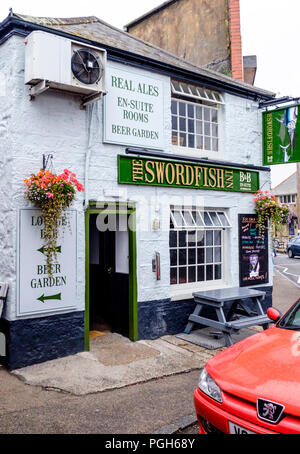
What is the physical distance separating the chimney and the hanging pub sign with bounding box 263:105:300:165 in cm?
310

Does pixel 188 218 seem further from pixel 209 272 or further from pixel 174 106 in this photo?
pixel 174 106

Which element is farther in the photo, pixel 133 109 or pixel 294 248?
→ pixel 294 248

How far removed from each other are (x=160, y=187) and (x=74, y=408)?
4.43 m

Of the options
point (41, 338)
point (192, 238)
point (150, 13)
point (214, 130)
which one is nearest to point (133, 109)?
point (214, 130)

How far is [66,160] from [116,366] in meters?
3.47

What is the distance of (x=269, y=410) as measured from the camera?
2945 mm

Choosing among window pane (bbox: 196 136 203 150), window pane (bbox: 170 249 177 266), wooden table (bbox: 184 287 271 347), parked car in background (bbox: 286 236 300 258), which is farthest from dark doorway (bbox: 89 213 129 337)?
parked car in background (bbox: 286 236 300 258)

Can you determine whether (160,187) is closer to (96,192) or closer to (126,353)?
(96,192)

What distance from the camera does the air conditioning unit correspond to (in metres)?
5.80

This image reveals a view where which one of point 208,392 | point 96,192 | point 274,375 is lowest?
point 208,392

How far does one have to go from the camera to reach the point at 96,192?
6.93 m

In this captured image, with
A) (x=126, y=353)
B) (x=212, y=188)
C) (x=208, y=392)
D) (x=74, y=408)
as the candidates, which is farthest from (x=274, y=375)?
(x=212, y=188)

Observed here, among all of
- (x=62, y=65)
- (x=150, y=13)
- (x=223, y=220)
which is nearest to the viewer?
(x=62, y=65)

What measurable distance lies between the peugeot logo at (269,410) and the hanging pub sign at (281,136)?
7178 mm
